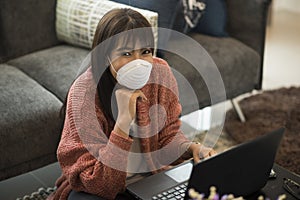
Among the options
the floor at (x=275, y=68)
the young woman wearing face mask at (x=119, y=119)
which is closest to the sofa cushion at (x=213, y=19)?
the floor at (x=275, y=68)

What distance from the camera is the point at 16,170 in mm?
1910

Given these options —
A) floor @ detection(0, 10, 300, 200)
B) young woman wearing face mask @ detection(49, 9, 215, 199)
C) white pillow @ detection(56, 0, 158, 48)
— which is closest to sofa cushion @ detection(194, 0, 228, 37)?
floor @ detection(0, 10, 300, 200)

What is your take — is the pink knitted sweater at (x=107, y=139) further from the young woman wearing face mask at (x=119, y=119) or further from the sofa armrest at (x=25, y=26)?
the sofa armrest at (x=25, y=26)

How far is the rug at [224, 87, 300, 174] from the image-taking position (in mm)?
2343

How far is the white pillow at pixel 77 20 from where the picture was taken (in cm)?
215

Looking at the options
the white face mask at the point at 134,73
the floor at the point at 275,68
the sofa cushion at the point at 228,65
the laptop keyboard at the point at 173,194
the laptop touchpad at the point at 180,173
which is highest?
the white face mask at the point at 134,73

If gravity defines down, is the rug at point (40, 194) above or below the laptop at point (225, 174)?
below

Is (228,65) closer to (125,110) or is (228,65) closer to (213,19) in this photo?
(213,19)

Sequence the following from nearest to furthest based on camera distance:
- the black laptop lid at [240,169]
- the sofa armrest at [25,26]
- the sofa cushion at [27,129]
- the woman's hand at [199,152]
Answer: the black laptop lid at [240,169]
the woman's hand at [199,152]
the sofa cushion at [27,129]
the sofa armrest at [25,26]

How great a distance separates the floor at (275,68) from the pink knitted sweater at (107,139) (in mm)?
292

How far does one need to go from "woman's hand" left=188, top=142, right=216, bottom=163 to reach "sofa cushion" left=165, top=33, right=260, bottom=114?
59cm

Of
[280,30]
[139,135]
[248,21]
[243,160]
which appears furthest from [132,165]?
[280,30]

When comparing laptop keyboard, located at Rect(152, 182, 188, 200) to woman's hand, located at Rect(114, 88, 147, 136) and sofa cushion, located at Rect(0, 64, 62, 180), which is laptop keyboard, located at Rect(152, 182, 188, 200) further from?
sofa cushion, located at Rect(0, 64, 62, 180)

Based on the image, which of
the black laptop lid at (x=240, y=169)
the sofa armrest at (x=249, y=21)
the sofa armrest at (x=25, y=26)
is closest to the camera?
the black laptop lid at (x=240, y=169)
